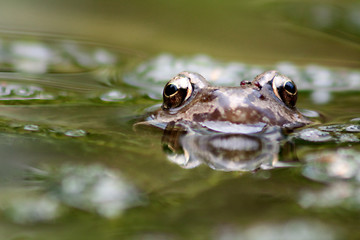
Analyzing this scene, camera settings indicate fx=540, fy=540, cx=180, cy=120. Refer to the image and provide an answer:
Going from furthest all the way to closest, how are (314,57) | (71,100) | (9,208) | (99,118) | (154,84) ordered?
(314,57)
(154,84)
(71,100)
(99,118)
(9,208)

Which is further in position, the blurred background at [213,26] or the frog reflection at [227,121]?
the blurred background at [213,26]

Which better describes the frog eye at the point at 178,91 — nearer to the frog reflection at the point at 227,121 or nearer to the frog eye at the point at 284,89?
the frog reflection at the point at 227,121

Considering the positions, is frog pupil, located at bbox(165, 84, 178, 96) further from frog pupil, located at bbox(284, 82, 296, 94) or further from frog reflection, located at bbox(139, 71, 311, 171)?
frog pupil, located at bbox(284, 82, 296, 94)

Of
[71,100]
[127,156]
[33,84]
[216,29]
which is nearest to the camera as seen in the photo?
[127,156]

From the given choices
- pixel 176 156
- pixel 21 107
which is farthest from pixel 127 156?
pixel 21 107

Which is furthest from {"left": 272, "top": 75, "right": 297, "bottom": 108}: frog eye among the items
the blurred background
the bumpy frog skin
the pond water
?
the blurred background

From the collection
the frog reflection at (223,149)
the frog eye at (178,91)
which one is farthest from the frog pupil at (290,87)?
the frog eye at (178,91)

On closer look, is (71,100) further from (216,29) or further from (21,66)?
(216,29)

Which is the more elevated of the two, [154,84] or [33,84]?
[154,84]

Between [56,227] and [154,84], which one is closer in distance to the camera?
[56,227]
